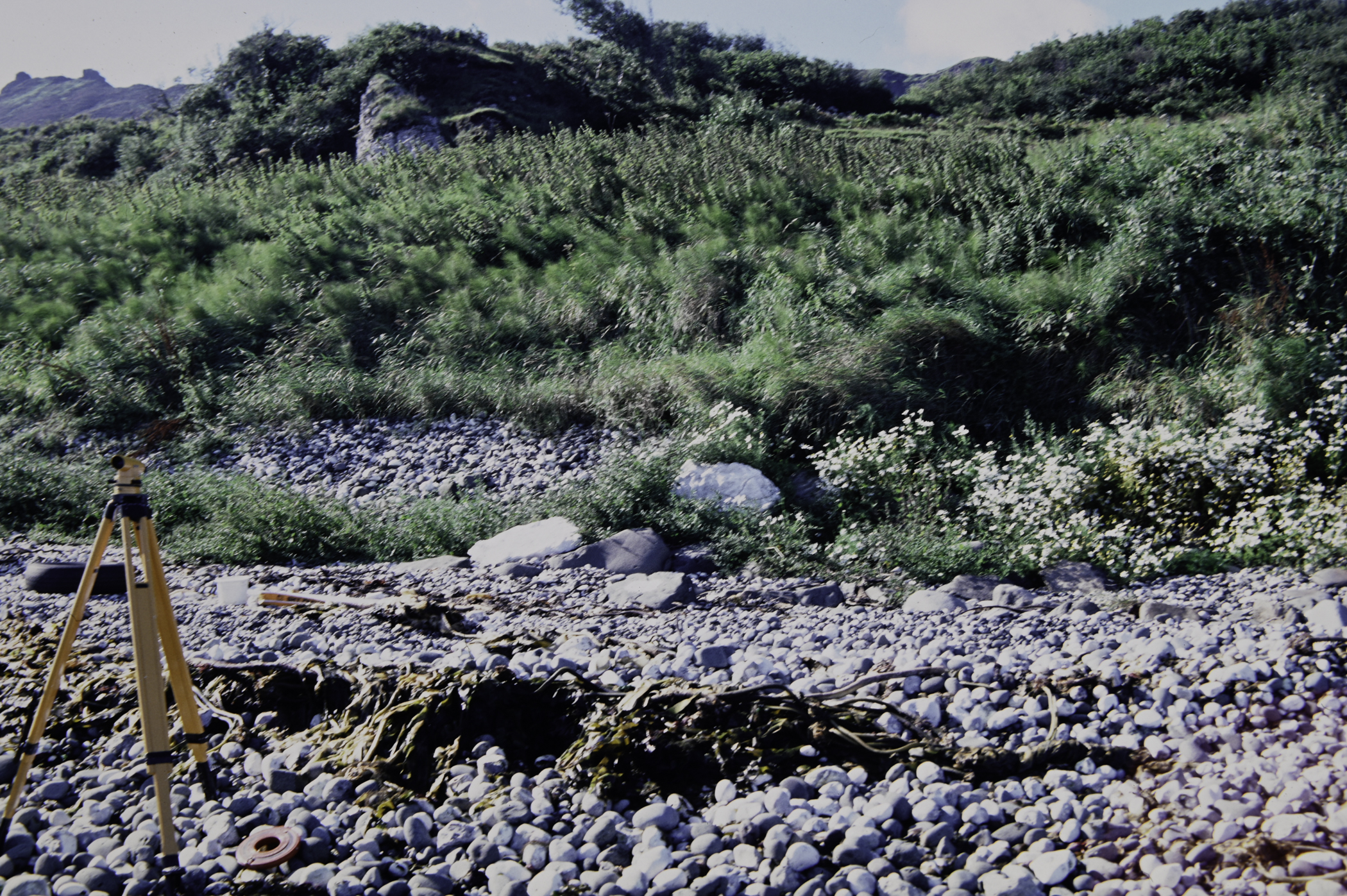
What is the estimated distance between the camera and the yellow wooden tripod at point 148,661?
2.60m

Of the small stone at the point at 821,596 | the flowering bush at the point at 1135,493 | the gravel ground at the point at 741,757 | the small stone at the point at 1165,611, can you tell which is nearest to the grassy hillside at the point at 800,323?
the flowering bush at the point at 1135,493

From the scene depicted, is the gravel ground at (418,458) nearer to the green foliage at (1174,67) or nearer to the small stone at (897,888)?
the small stone at (897,888)

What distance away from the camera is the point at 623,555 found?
6336 mm

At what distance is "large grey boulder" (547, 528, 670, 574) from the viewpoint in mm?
6260

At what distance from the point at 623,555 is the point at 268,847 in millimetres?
3801

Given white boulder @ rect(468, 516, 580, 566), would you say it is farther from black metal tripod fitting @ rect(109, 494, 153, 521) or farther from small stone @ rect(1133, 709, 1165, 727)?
small stone @ rect(1133, 709, 1165, 727)

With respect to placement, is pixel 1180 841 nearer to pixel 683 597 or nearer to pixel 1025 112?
pixel 683 597

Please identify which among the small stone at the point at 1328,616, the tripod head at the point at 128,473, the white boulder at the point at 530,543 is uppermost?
the tripod head at the point at 128,473

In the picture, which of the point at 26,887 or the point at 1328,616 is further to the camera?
the point at 1328,616

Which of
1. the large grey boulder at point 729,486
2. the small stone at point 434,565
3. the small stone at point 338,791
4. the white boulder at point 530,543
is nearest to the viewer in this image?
the small stone at point 338,791

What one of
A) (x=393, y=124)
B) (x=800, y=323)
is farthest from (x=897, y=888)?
(x=393, y=124)

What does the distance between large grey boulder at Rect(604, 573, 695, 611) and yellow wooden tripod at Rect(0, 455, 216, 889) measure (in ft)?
9.45

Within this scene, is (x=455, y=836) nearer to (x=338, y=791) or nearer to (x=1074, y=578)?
(x=338, y=791)

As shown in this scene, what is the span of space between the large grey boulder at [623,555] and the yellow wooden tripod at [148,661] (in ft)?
11.5
